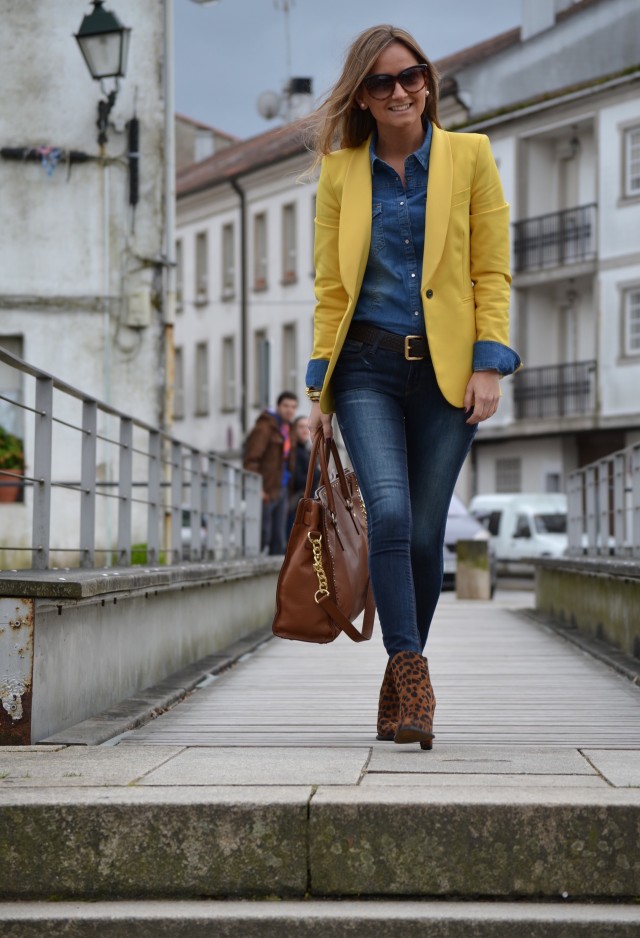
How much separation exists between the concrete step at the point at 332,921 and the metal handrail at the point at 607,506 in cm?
629

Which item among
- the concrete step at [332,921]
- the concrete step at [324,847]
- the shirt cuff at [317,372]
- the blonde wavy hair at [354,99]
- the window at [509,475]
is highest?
the window at [509,475]

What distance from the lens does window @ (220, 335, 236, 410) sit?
188 ft

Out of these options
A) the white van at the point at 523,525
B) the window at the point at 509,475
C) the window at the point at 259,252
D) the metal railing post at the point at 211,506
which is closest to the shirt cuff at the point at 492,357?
the metal railing post at the point at 211,506

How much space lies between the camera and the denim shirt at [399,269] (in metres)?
5.40

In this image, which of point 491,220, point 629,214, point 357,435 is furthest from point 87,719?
point 629,214

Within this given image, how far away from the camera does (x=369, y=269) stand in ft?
17.9

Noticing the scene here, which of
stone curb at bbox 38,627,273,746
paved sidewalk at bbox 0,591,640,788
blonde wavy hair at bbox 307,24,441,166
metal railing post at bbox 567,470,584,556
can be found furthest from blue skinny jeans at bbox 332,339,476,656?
metal railing post at bbox 567,470,584,556

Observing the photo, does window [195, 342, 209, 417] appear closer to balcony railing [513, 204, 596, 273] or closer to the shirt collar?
balcony railing [513, 204, 596, 273]

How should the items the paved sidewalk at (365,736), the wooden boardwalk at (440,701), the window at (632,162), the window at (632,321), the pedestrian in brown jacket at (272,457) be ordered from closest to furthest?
the paved sidewalk at (365,736) < the wooden boardwalk at (440,701) < the pedestrian in brown jacket at (272,457) < the window at (632,162) < the window at (632,321)

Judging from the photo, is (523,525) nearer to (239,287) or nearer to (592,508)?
(592,508)

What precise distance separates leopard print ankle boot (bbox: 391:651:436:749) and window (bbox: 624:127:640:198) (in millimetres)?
37089

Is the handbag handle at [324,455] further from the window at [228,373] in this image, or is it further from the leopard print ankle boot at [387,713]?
the window at [228,373]

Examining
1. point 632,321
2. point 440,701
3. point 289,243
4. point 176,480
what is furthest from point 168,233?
point 289,243

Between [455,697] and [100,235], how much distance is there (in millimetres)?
12781
